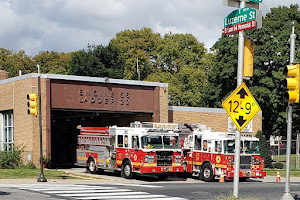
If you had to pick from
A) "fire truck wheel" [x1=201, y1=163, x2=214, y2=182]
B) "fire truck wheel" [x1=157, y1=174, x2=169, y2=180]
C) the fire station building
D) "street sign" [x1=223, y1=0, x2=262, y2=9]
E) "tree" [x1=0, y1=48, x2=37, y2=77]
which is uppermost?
"tree" [x1=0, y1=48, x2=37, y2=77]

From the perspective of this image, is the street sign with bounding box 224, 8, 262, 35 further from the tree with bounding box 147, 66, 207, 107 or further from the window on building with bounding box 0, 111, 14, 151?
the tree with bounding box 147, 66, 207, 107

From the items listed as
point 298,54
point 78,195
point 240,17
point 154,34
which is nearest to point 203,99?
point 298,54

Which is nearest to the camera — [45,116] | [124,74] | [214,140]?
[214,140]

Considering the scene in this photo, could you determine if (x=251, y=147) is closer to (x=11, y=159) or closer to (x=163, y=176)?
(x=163, y=176)

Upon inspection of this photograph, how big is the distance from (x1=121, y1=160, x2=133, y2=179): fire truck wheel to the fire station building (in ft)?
22.4

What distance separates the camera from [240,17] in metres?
12.9

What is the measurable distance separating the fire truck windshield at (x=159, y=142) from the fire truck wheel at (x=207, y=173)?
1.97 meters

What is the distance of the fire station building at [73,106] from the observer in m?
33.0

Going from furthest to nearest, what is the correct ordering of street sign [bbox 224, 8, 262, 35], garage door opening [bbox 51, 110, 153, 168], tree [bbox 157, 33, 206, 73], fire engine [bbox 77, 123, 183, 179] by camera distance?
tree [bbox 157, 33, 206, 73]
garage door opening [bbox 51, 110, 153, 168]
fire engine [bbox 77, 123, 183, 179]
street sign [bbox 224, 8, 262, 35]

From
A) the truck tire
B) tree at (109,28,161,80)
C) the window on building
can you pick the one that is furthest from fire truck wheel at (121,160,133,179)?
tree at (109,28,161,80)

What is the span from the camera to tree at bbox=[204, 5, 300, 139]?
167 feet

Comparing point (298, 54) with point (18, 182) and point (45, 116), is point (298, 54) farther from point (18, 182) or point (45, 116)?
point (18, 182)

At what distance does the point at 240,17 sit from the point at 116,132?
54.9 ft

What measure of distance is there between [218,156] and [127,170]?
4882 mm
